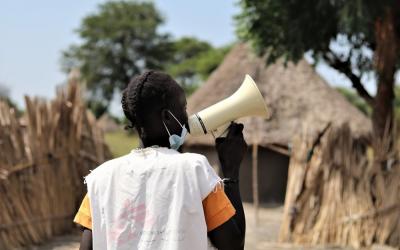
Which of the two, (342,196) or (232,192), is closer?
(232,192)

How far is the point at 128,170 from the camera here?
6.09ft

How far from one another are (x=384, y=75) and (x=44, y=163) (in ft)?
14.8

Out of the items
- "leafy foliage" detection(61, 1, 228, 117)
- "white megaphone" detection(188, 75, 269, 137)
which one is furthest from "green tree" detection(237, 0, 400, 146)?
"leafy foliage" detection(61, 1, 228, 117)

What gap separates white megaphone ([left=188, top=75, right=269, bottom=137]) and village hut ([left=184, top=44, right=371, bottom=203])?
1020cm

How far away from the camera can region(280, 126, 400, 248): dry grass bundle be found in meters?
7.54

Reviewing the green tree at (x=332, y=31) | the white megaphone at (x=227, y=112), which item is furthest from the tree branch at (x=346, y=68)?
the white megaphone at (x=227, y=112)

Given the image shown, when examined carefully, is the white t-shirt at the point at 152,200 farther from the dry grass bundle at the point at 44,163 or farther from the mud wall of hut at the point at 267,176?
the mud wall of hut at the point at 267,176

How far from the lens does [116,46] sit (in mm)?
34812

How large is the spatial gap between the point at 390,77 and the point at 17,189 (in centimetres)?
494

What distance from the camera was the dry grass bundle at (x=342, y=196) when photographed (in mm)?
7539

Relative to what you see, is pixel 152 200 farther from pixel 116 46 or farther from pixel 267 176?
pixel 116 46

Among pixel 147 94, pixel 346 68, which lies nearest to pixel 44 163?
pixel 346 68

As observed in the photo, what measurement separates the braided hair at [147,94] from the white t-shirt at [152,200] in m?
0.12

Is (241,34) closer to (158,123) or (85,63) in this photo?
(158,123)
